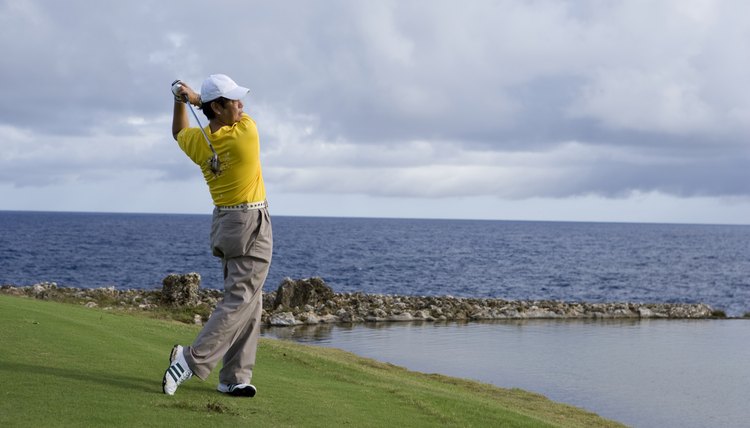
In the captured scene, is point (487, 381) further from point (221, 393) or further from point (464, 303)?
point (464, 303)

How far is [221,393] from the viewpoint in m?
7.03

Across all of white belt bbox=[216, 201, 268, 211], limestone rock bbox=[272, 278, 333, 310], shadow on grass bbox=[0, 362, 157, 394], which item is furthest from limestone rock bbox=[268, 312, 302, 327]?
white belt bbox=[216, 201, 268, 211]

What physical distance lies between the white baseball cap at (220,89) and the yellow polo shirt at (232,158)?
0.24 meters

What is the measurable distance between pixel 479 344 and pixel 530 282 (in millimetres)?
36858

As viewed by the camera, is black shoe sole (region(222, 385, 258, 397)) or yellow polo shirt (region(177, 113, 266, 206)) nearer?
yellow polo shirt (region(177, 113, 266, 206))

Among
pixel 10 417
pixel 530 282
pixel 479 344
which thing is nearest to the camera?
pixel 10 417

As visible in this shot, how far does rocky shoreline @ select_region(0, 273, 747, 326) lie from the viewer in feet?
84.6

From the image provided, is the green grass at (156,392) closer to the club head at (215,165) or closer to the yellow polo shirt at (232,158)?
the yellow polo shirt at (232,158)

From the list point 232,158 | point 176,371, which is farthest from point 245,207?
point 176,371

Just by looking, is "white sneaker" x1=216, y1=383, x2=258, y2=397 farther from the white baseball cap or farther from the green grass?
the white baseball cap

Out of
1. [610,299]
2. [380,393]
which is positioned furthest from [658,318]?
[380,393]

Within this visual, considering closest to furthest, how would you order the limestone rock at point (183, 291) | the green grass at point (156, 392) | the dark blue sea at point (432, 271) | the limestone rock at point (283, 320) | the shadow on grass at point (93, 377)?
the green grass at point (156, 392), the shadow on grass at point (93, 377), the limestone rock at point (283, 320), the limestone rock at point (183, 291), the dark blue sea at point (432, 271)

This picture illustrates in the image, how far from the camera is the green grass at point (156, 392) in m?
5.98

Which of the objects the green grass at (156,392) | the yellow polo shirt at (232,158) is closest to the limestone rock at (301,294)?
the green grass at (156,392)
